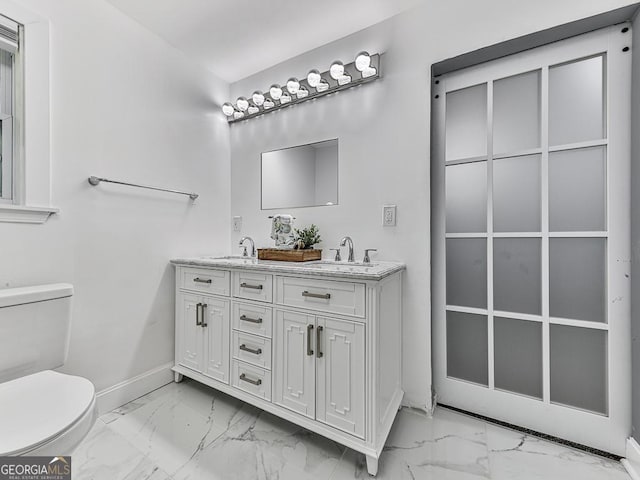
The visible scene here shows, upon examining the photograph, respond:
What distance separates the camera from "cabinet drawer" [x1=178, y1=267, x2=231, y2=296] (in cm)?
165

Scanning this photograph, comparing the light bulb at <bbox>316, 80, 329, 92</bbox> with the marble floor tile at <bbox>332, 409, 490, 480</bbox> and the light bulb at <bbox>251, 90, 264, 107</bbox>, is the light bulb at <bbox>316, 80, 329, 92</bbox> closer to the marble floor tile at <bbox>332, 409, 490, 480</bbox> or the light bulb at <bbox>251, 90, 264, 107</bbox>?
the light bulb at <bbox>251, 90, 264, 107</bbox>

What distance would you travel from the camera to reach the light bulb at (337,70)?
167 centimetres

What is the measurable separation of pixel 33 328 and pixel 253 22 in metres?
1.90

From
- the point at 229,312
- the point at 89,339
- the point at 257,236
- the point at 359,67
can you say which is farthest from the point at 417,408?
the point at 359,67

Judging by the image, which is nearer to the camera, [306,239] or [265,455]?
[265,455]

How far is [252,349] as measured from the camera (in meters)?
1.51

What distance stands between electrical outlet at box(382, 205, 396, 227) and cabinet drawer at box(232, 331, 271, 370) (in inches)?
35.4

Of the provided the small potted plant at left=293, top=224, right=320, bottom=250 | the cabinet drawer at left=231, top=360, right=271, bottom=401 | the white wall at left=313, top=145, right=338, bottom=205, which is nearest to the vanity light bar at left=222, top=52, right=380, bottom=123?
the white wall at left=313, top=145, right=338, bottom=205

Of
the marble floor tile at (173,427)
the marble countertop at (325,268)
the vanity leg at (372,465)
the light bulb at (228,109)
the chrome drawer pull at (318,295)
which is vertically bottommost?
the marble floor tile at (173,427)

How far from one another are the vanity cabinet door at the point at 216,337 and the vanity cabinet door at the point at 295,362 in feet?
1.17

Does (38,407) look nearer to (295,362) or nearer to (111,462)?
(111,462)

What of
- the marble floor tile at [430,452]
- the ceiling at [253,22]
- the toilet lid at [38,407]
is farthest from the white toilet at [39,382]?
the ceiling at [253,22]

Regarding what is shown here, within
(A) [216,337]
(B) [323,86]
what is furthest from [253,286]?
(B) [323,86]

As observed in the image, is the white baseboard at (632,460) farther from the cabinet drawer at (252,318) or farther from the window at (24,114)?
the window at (24,114)
